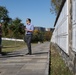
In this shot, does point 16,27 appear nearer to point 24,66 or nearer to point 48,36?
point 48,36

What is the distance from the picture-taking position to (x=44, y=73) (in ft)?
27.5

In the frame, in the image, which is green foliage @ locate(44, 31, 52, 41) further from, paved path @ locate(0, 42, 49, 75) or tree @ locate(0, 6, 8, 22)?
paved path @ locate(0, 42, 49, 75)

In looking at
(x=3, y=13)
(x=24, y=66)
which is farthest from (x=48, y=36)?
(x=24, y=66)

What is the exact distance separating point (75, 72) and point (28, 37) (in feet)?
27.8

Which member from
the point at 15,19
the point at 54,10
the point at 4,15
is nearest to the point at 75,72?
the point at 54,10

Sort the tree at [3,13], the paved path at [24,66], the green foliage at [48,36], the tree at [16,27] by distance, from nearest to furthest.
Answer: the paved path at [24,66]
the tree at [16,27]
the tree at [3,13]
the green foliage at [48,36]

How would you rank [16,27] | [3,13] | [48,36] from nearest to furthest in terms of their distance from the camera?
[16,27] < [3,13] < [48,36]

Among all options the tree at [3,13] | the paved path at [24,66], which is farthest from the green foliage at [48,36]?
the paved path at [24,66]

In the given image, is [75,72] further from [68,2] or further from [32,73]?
[68,2]

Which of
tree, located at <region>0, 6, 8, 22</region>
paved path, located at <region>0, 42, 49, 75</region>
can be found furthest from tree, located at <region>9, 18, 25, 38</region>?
paved path, located at <region>0, 42, 49, 75</region>

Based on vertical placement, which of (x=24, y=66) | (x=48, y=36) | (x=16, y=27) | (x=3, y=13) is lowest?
(x=24, y=66)

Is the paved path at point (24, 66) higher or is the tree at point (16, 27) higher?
the tree at point (16, 27)

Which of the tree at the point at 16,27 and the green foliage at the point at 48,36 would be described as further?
the green foliage at the point at 48,36

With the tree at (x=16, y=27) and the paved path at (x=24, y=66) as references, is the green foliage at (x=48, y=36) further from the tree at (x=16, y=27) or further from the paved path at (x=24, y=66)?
the paved path at (x=24, y=66)
